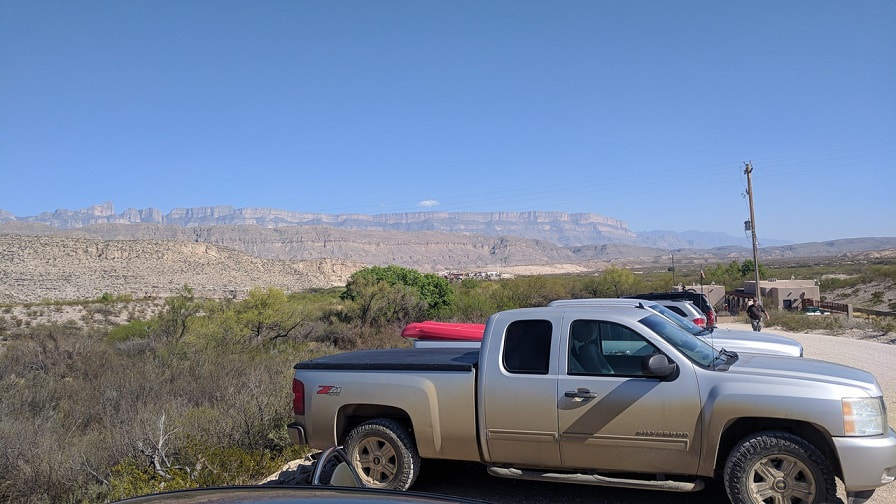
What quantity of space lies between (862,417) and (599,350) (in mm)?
2104

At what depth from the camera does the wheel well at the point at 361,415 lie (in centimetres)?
662

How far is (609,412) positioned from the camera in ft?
18.8

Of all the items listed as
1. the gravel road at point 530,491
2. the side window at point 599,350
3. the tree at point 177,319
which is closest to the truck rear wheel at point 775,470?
the gravel road at point 530,491

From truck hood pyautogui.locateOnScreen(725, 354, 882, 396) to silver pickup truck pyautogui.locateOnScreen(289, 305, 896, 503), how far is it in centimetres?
2

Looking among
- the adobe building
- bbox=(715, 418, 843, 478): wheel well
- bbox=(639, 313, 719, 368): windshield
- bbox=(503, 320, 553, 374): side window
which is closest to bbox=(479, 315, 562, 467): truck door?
bbox=(503, 320, 553, 374): side window

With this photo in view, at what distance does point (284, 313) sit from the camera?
22812 mm

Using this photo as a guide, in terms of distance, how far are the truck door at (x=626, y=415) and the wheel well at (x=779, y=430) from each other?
0.35 m

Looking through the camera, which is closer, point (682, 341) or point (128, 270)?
point (682, 341)

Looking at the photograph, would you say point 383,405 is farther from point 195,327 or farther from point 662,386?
point 195,327

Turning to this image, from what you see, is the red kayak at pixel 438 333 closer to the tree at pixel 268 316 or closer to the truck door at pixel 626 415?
the truck door at pixel 626 415

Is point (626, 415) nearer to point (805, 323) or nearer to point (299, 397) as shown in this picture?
point (299, 397)

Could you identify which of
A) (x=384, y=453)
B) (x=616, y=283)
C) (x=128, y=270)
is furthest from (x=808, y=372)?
(x=128, y=270)

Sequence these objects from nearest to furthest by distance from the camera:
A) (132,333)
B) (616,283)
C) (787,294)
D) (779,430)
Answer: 1. (779,430)
2. (132,333)
3. (616,283)
4. (787,294)

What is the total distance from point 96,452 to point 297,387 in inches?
122
